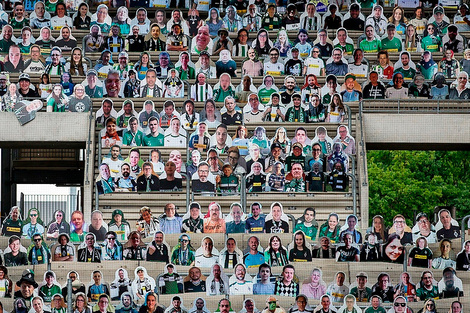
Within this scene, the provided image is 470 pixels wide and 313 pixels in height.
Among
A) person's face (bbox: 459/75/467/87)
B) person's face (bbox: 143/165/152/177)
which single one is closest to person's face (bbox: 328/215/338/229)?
person's face (bbox: 143/165/152/177)

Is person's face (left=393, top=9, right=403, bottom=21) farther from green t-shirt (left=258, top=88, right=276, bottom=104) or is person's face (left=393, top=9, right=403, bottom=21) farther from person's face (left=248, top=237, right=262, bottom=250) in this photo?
person's face (left=248, top=237, right=262, bottom=250)

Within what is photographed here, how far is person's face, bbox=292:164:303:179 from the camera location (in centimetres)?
2336

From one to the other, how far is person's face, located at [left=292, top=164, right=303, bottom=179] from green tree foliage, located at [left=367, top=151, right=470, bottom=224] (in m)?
16.3

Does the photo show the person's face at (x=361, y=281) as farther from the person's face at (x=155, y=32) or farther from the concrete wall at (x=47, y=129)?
the person's face at (x=155, y=32)

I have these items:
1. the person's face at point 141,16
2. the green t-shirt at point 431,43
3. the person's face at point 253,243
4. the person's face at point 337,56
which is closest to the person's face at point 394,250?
the person's face at point 253,243

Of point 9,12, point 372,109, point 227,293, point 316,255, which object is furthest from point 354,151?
→ point 9,12

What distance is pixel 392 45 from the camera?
27859 millimetres

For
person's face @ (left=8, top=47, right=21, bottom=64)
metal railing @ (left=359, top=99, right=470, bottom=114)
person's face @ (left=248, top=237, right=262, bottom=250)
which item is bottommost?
person's face @ (left=248, top=237, right=262, bottom=250)

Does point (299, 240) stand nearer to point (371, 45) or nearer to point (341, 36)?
point (341, 36)

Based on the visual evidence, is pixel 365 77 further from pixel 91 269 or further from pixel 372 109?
pixel 91 269

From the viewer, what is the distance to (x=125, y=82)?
26031 millimetres

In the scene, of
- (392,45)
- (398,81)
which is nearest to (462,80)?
(398,81)

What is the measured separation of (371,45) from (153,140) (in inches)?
234

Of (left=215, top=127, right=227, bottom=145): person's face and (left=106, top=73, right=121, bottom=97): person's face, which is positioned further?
(left=106, top=73, right=121, bottom=97): person's face
